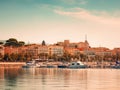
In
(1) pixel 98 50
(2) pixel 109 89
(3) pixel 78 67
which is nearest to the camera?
(2) pixel 109 89

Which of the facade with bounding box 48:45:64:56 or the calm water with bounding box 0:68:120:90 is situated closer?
the calm water with bounding box 0:68:120:90

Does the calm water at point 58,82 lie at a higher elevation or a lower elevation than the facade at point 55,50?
lower

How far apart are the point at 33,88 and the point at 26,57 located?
68780 millimetres

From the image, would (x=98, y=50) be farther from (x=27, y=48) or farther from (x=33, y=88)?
(x=33, y=88)

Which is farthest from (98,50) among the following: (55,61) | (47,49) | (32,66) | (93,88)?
(93,88)

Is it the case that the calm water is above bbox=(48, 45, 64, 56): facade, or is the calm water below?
below

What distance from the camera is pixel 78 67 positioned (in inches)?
2751

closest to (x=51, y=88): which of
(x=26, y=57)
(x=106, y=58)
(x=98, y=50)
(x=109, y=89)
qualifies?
(x=109, y=89)

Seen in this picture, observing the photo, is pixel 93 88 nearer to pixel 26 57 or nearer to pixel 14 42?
pixel 26 57

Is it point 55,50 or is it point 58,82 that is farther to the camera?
point 55,50

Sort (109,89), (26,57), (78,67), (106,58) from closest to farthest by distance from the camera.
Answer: (109,89) < (78,67) < (26,57) < (106,58)

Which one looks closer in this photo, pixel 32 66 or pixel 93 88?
pixel 93 88

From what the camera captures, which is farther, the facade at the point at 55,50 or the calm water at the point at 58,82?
the facade at the point at 55,50

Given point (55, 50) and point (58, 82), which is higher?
point (55, 50)
